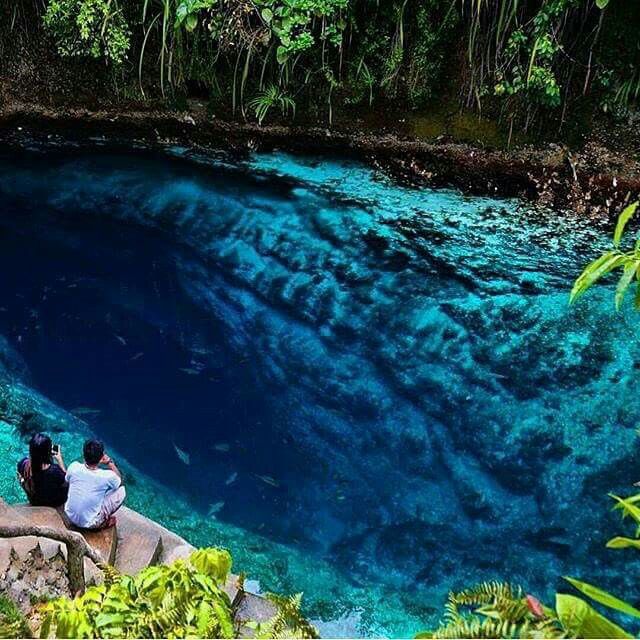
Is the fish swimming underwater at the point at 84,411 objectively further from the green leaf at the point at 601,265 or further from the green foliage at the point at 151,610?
the green leaf at the point at 601,265

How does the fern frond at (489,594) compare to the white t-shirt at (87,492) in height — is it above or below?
above

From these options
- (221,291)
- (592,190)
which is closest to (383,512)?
(221,291)

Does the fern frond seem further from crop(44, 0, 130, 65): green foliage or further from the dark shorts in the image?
crop(44, 0, 130, 65): green foliage

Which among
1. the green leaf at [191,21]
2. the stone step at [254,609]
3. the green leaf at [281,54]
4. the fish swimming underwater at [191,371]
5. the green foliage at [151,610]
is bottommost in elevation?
the stone step at [254,609]

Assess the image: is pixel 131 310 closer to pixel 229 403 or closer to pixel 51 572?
pixel 229 403

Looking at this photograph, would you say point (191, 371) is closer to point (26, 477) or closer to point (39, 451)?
point (26, 477)

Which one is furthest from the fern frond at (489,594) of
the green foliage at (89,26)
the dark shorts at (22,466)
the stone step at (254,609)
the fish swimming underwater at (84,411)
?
the green foliage at (89,26)

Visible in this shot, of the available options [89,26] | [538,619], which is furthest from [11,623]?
[89,26]
